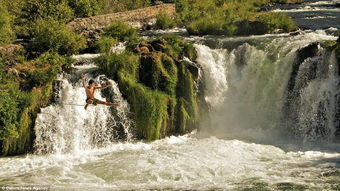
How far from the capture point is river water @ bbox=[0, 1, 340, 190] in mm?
13664

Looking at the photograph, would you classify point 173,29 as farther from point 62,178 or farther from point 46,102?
point 62,178

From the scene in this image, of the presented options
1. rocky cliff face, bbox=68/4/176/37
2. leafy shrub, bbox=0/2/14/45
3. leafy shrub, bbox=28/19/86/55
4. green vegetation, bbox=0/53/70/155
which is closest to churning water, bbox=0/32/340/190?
green vegetation, bbox=0/53/70/155

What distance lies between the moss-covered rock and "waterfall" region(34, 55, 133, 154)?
0.44 m

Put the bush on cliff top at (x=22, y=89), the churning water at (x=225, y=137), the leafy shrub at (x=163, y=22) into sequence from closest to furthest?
the churning water at (x=225, y=137)
the bush on cliff top at (x=22, y=89)
the leafy shrub at (x=163, y=22)

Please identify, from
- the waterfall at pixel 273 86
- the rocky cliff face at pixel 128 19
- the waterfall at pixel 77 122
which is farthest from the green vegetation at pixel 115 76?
the rocky cliff face at pixel 128 19

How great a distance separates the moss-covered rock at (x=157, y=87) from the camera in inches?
685

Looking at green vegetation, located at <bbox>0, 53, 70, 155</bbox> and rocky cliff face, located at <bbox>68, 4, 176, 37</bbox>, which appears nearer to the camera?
green vegetation, located at <bbox>0, 53, 70, 155</bbox>

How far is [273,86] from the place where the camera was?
1912 centimetres

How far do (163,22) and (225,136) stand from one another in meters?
13.2

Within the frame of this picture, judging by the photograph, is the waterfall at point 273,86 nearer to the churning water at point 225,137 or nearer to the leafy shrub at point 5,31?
the churning water at point 225,137

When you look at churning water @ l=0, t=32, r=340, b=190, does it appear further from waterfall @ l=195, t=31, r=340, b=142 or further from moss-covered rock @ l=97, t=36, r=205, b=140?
moss-covered rock @ l=97, t=36, r=205, b=140

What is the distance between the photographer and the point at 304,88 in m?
18.0

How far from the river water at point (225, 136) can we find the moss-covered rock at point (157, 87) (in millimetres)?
440

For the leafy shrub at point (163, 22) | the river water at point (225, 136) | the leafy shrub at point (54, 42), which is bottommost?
the river water at point (225, 136)
